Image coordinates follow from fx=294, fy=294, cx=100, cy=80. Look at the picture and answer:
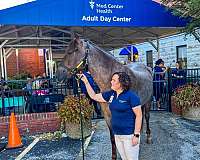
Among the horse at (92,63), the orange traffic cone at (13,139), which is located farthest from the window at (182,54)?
the horse at (92,63)

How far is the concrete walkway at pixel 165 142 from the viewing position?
18.8 feet

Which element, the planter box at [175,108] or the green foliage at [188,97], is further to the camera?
the planter box at [175,108]

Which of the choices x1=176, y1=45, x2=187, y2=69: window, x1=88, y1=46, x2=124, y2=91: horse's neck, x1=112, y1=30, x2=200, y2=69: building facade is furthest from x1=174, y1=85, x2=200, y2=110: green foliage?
x1=176, y1=45, x2=187, y2=69: window

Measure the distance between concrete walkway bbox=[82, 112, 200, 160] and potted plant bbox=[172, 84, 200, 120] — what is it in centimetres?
30

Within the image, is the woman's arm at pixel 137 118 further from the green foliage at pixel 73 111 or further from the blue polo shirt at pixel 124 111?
the green foliage at pixel 73 111

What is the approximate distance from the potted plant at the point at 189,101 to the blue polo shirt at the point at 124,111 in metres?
5.39

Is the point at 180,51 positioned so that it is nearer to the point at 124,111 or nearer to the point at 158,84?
the point at 158,84

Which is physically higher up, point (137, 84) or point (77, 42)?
point (77, 42)

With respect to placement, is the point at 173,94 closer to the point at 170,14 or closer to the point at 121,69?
the point at 170,14

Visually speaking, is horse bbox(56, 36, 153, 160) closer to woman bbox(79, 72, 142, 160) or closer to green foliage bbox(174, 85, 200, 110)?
woman bbox(79, 72, 142, 160)

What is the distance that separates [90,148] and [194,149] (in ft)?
7.12

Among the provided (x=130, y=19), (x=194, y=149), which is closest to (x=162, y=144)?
(x=194, y=149)

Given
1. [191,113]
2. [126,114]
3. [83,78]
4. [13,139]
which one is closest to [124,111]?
[126,114]

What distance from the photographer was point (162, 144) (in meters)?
6.39
